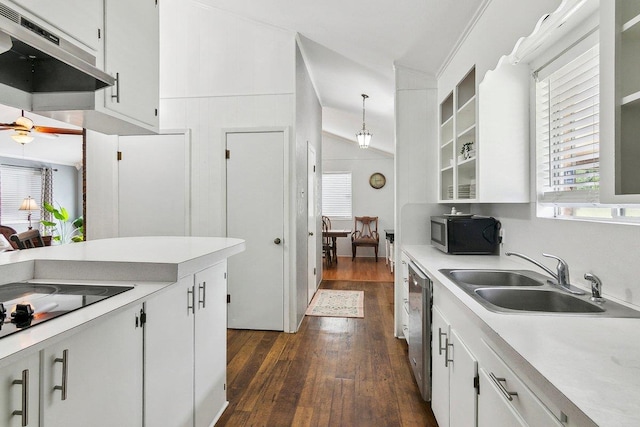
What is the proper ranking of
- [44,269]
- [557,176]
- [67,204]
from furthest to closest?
[67,204] < [557,176] < [44,269]

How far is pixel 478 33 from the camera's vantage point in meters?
2.27

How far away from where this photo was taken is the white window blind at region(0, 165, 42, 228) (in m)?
7.38

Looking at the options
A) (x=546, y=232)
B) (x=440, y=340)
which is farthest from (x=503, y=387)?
(x=546, y=232)

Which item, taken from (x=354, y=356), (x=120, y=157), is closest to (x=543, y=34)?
(x=354, y=356)

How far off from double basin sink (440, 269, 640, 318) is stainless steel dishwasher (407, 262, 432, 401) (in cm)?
20

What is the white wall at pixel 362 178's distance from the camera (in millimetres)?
8375

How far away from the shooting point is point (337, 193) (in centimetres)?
855

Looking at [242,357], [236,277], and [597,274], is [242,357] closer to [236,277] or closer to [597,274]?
[236,277]

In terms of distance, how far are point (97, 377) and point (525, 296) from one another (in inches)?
67.4

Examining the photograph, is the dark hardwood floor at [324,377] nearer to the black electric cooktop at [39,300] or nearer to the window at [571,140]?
the black electric cooktop at [39,300]

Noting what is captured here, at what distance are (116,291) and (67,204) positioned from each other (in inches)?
378

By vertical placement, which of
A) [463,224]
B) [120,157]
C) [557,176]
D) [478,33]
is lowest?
[463,224]

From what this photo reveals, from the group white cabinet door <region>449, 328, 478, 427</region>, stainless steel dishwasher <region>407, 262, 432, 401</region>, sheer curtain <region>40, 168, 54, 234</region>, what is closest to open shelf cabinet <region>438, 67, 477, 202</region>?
stainless steel dishwasher <region>407, 262, 432, 401</region>

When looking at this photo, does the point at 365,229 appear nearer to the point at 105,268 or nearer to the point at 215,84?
the point at 215,84
